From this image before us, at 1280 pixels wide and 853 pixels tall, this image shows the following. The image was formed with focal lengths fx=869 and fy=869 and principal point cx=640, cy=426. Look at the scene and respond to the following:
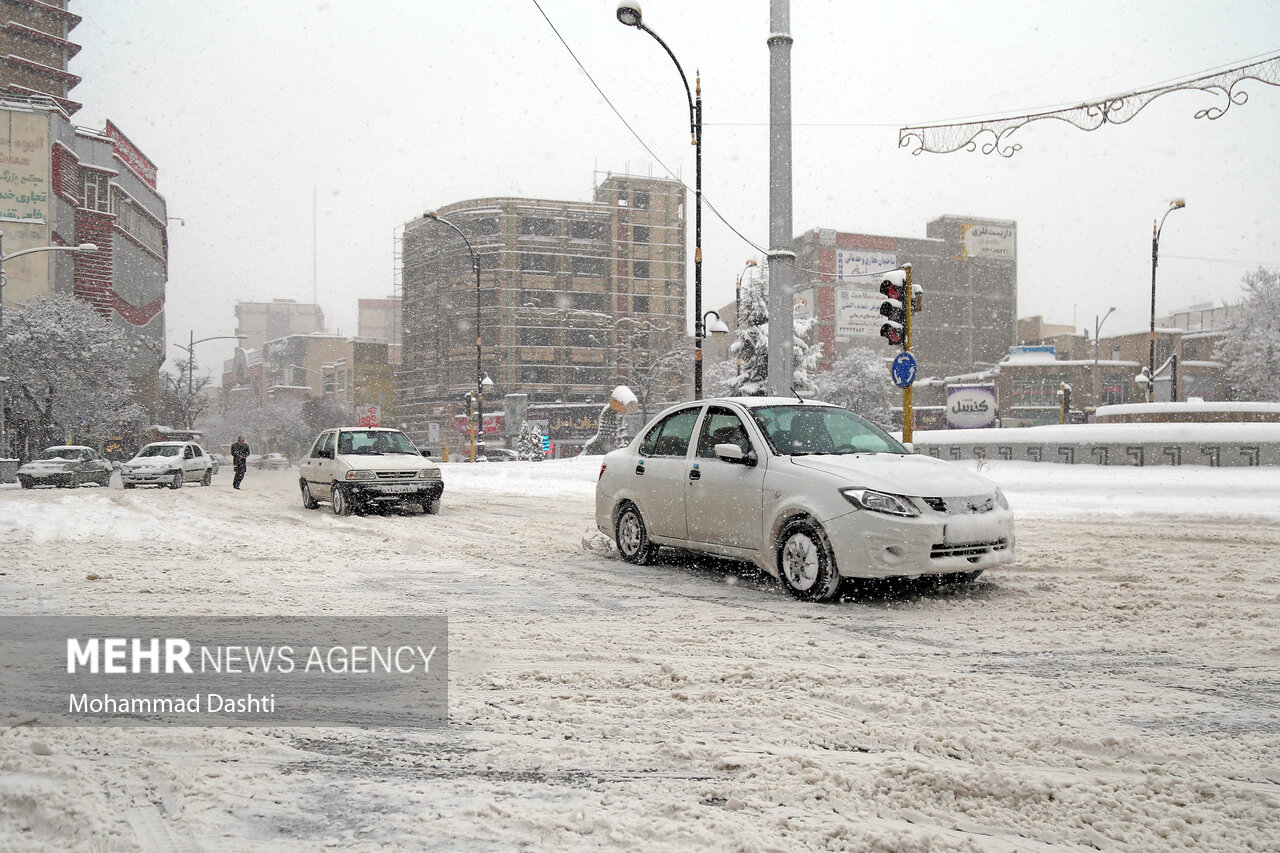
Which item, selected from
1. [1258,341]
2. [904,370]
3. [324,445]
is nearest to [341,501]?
[324,445]

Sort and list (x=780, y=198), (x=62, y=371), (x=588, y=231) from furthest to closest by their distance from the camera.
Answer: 1. (x=588, y=231)
2. (x=62, y=371)
3. (x=780, y=198)

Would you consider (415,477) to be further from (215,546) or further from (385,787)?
(385,787)

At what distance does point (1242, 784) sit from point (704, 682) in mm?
2100

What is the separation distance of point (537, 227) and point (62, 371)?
58238 mm

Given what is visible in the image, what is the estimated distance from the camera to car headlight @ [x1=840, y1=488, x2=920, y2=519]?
6.02 meters

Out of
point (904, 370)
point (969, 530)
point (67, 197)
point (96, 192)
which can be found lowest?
point (969, 530)

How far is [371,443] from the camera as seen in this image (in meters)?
15.4

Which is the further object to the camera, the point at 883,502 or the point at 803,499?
the point at 803,499

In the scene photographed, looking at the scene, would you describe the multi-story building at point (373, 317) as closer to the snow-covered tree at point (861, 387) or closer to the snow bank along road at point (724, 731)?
the snow-covered tree at point (861, 387)

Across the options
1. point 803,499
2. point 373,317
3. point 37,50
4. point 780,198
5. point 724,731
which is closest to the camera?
point 724,731

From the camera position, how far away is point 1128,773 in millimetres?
3027

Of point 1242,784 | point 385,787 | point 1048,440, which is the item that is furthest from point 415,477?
point 1048,440

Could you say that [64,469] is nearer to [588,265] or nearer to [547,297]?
[547,297]

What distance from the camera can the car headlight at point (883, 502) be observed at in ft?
19.8
